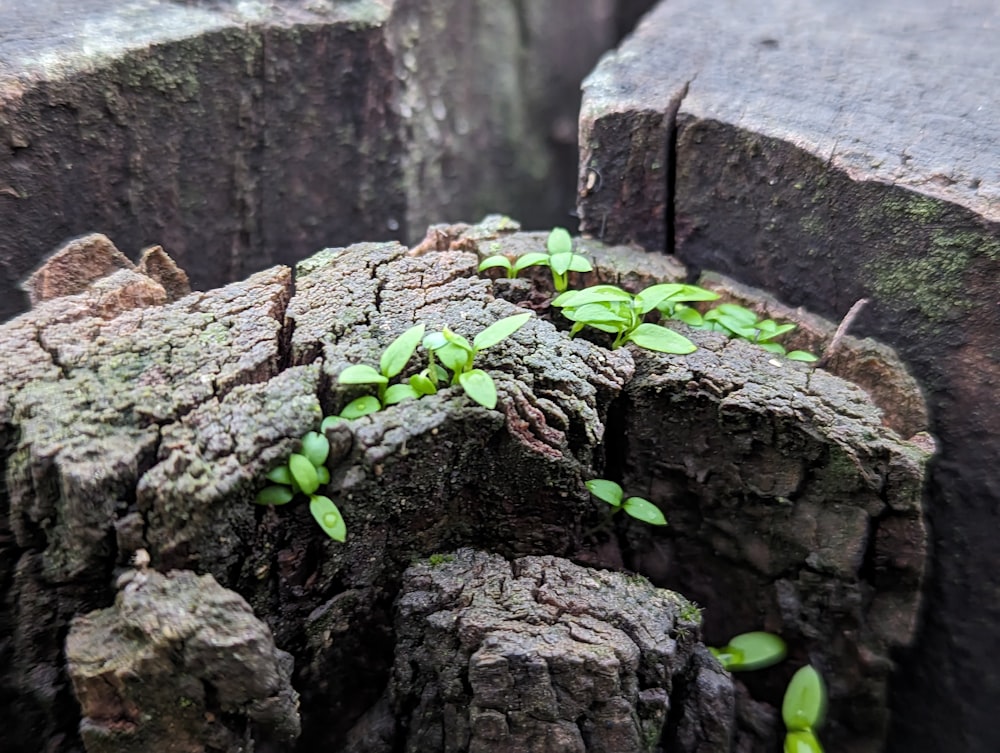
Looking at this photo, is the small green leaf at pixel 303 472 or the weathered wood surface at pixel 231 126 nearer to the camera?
the small green leaf at pixel 303 472

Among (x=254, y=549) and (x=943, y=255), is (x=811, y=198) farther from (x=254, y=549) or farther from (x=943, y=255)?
(x=254, y=549)

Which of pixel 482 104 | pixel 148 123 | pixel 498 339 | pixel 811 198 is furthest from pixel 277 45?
pixel 811 198

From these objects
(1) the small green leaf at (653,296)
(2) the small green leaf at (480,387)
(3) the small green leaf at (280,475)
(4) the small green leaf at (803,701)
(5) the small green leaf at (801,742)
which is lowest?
(5) the small green leaf at (801,742)

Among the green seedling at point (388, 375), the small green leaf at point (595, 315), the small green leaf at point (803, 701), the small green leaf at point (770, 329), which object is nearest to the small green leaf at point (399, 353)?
the green seedling at point (388, 375)

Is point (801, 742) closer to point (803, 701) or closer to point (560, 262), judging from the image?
point (803, 701)

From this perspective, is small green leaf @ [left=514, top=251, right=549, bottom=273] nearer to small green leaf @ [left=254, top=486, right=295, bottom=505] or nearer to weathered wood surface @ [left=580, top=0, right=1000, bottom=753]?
weathered wood surface @ [left=580, top=0, right=1000, bottom=753]

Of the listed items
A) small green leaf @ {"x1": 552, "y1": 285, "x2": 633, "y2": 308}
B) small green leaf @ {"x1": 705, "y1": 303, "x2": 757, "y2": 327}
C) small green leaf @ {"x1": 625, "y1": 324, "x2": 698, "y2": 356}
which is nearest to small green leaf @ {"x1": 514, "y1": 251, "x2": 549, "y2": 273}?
small green leaf @ {"x1": 552, "y1": 285, "x2": 633, "y2": 308}

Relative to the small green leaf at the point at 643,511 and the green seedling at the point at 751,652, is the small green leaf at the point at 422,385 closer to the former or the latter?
the small green leaf at the point at 643,511

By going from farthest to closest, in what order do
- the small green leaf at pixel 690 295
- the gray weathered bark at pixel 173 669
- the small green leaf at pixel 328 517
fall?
the small green leaf at pixel 690 295 → the small green leaf at pixel 328 517 → the gray weathered bark at pixel 173 669
